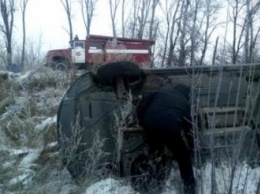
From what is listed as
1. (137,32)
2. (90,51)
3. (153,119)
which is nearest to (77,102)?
(153,119)

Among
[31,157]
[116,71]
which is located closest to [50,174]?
[116,71]

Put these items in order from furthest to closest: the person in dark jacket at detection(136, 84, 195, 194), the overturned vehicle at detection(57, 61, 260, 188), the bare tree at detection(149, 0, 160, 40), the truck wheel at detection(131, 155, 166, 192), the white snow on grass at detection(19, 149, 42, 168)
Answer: the bare tree at detection(149, 0, 160, 40) → the white snow on grass at detection(19, 149, 42, 168) → the overturned vehicle at detection(57, 61, 260, 188) → the truck wheel at detection(131, 155, 166, 192) → the person in dark jacket at detection(136, 84, 195, 194)

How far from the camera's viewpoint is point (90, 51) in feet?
63.8

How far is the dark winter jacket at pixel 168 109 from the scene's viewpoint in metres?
4.93

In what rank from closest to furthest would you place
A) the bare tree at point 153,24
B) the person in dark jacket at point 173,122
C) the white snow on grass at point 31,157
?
the person in dark jacket at point 173,122
the white snow on grass at point 31,157
the bare tree at point 153,24

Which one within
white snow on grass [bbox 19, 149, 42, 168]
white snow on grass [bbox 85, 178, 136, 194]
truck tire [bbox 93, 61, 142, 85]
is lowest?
white snow on grass [bbox 19, 149, 42, 168]

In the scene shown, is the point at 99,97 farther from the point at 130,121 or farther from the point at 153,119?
the point at 153,119

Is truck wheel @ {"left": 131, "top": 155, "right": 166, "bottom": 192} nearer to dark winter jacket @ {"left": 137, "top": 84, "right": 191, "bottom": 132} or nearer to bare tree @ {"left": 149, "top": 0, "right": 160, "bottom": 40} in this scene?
dark winter jacket @ {"left": 137, "top": 84, "right": 191, "bottom": 132}

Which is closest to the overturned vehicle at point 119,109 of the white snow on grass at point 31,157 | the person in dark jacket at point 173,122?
the person in dark jacket at point 173,122

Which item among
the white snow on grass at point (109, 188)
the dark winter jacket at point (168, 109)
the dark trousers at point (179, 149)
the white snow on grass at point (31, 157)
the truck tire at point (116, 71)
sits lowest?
the white snow on grass at point (31, 157)

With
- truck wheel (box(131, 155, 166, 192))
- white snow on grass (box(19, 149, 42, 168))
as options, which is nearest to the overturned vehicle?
truck wheel (box(131, 155, 166, 192))

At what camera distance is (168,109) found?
4.96 meters

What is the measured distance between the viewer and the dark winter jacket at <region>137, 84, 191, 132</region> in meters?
4.93

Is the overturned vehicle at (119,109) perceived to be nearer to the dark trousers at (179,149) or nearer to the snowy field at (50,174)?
the snowy field at (50,174)
